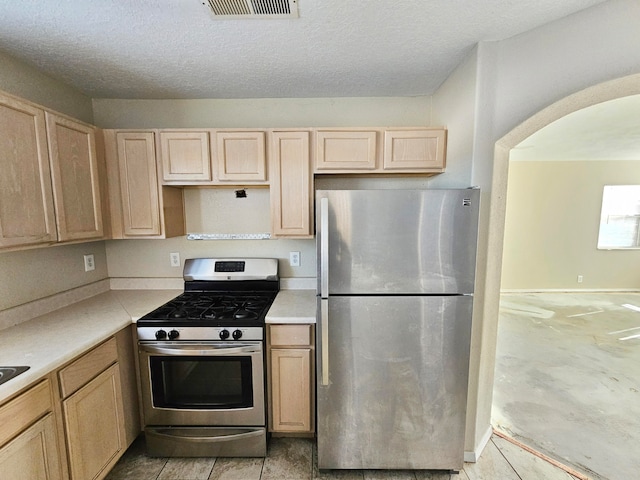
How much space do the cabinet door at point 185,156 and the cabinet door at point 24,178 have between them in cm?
63

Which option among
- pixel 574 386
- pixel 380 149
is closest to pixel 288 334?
pixel 380 149

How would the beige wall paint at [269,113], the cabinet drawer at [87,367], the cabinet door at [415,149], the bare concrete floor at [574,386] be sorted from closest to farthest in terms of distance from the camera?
the cabinet drawer at [87,367], the bare concrete floor at [574,386], the cabinet door at [415,149], the beige wall paint at [269,113]

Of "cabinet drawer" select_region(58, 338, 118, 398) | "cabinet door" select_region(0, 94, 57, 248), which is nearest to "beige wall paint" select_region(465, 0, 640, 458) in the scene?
"cabinet drawer" select_region(58, 338, 118, 398)

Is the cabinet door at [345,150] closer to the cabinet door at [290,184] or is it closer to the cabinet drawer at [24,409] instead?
the cabinet door at [290,184]

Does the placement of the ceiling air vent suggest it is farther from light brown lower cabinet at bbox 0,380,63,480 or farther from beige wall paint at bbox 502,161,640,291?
beige wall paint at bbox 502,161,640,291

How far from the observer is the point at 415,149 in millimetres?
1953

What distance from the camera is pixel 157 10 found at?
1257mm

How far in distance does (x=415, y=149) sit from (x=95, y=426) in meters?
2.57

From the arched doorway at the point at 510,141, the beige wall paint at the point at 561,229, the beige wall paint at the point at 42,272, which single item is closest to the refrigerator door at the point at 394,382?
the arched doorway at the point at 510,141

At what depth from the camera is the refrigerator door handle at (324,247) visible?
4.71 ft

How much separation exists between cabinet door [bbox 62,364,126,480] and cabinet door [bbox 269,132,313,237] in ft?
4.40

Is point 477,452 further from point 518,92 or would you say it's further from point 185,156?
point 185,156

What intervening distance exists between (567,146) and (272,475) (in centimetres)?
558

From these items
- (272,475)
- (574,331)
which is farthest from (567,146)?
(272,475)
